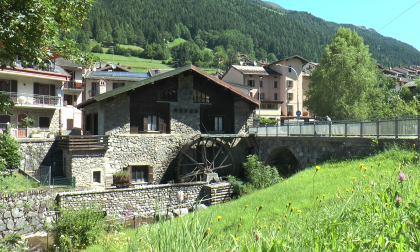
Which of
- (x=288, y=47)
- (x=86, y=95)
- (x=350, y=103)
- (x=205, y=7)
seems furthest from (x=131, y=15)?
(x=350, y=103)

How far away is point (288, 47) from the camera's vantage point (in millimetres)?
146875

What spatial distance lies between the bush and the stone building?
945cm

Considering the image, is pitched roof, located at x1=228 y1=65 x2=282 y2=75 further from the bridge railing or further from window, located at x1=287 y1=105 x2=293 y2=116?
the bridge railing

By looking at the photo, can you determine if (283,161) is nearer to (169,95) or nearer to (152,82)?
(169,95)

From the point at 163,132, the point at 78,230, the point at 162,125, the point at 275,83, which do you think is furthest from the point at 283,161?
the point at 275,83

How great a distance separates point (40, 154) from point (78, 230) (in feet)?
44.7

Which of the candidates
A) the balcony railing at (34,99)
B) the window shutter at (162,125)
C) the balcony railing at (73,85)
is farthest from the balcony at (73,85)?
the window shutter at (162,125)

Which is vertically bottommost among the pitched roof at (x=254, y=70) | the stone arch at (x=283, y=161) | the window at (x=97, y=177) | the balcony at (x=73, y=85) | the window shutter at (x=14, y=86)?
the window at (x=97, y=177)

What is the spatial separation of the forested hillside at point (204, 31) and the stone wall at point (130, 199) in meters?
101

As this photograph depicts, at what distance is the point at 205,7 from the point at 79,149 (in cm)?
16196

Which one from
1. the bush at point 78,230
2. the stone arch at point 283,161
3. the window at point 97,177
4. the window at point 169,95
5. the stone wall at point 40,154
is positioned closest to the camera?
the bush at point 78,230

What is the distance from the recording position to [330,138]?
16828 mm

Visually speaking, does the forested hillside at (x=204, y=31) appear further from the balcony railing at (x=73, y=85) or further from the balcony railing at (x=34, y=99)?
the balcony railing at (x=34, y=99)

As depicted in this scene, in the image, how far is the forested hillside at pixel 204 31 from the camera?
12419 centimetres
